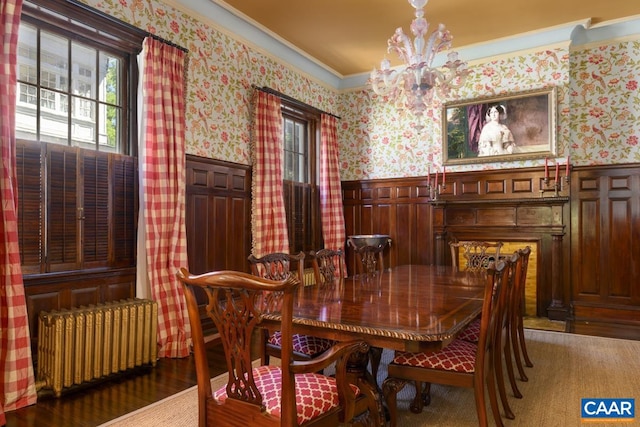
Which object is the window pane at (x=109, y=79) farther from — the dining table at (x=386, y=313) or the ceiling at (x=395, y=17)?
the dining table at (x=386, y=313)

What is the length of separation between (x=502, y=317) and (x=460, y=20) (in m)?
3.47

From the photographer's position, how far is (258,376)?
68.7 inches

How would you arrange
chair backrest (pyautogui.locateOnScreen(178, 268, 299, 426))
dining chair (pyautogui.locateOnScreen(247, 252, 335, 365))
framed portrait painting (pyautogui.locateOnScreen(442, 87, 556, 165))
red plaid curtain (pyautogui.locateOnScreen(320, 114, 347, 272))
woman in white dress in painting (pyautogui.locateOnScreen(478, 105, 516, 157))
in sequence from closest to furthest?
chair backrest (pyautogui.locateOnScreen(178, 268, 299, 426)) → dining chair (pyautogui.locateOnScreen(247, 252, 335, 365)) → framed portrait painting (pyautogui.locateOnScreen(442, 87, 556, 165)) → woman in white dress in painting (pyautogui.locateOnScreen(478, 105, 516, 157)) → red plaid curtain (pyautogui.locateOnScreen(320, 114, 347, 272))

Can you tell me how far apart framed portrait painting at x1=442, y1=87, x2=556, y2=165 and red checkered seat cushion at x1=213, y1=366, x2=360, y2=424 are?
4207mm

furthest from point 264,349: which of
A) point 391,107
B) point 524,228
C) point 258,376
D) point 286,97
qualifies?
point 391,107

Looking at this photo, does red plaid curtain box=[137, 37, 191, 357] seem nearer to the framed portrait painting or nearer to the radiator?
the radiator

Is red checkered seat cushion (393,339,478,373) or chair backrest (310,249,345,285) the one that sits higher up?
chair backrest (310,249,345,285)

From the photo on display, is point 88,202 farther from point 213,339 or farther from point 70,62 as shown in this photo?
point 213,339

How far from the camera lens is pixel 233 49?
4414mm

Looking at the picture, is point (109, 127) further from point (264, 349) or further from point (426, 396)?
point (426, 396)

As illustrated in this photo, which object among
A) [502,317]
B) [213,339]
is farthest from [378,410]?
[213,339]

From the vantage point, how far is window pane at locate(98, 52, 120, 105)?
3.30 meters

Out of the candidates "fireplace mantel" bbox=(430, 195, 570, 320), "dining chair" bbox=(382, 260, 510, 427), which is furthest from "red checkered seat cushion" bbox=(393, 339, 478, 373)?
"fireplace mantel" bbox=(430, 195, 570, 320)

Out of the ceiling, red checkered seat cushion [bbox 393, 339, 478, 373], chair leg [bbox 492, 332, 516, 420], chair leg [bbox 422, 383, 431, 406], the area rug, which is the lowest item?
the area rug
